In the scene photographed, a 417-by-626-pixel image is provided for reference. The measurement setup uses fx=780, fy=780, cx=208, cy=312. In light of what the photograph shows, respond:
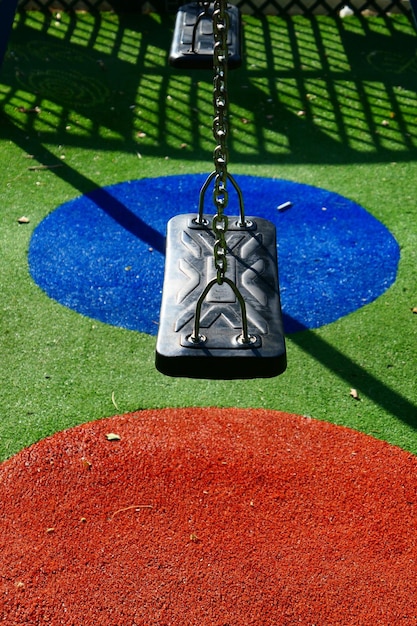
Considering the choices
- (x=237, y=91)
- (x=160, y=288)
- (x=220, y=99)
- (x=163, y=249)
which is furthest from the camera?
(x=237, y=91)

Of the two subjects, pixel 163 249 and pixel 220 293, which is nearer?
pixel 220 293

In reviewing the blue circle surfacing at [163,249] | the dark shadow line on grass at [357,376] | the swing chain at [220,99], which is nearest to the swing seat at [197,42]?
the blue circle surfacing at [163,249]

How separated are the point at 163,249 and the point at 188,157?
167 centimetres

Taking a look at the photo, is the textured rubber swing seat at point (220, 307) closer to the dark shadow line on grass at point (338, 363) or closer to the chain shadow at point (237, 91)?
the dark shadow line on grass at point (338, 363)

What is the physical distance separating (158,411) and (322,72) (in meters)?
5.92

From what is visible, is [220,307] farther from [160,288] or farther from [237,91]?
[237,91]

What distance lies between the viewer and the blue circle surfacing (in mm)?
6070

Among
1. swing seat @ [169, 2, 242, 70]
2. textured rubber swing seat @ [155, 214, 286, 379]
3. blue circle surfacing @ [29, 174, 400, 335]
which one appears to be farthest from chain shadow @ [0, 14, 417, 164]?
textured rubber swing seat @ [155, 214, 286, 379]

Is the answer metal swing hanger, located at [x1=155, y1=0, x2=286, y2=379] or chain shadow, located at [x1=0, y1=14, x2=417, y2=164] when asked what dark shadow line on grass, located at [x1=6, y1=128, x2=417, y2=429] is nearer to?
chain shadow, located at [x1=0, y1=14, x2=417, y2=164]

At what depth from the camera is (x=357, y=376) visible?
5.42 metres

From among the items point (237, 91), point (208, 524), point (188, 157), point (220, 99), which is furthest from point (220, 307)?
point (237, 91)

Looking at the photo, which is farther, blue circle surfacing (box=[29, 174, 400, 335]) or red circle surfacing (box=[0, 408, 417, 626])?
blue circle surfacing (box=[29, 174, 400, 335])

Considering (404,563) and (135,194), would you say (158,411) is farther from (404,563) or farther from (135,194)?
(135,194)

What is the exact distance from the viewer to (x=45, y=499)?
14.8 ft
